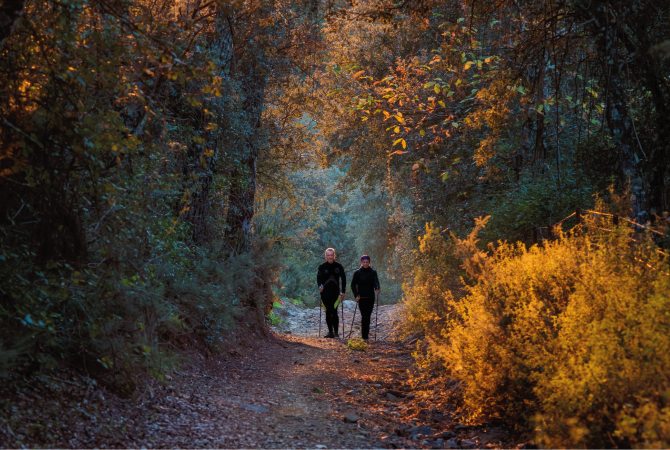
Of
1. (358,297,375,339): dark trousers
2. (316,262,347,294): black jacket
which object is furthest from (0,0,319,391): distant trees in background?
(358,297,375,339): dark trousers

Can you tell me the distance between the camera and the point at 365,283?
11.9m

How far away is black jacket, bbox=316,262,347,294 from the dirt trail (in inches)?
156

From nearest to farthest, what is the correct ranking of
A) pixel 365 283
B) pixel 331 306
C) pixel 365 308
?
pixel 365 283 → pixel 365 308 → pixel 331 306

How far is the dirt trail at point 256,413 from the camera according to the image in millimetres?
3605

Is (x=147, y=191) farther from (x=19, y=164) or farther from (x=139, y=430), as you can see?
(x=139, y=430)

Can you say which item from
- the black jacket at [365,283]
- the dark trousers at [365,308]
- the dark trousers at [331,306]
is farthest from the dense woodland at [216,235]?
the dark trousers at [331,306]

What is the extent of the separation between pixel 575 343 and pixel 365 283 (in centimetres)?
830

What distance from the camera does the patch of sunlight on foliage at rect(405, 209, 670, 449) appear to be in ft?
9.87

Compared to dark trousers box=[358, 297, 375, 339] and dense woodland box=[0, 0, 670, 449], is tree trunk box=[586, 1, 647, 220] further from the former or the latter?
dark trousers box=[358, 297, 375, 339]

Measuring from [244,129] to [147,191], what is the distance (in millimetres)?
5123

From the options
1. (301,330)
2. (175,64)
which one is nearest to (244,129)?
(175,64)

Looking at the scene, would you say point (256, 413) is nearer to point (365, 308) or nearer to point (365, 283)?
point (365, 283)

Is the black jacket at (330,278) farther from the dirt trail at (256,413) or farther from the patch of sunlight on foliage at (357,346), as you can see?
the dirt trail at (256,413)

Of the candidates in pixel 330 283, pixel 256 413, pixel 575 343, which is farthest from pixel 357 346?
pixel 575 343
